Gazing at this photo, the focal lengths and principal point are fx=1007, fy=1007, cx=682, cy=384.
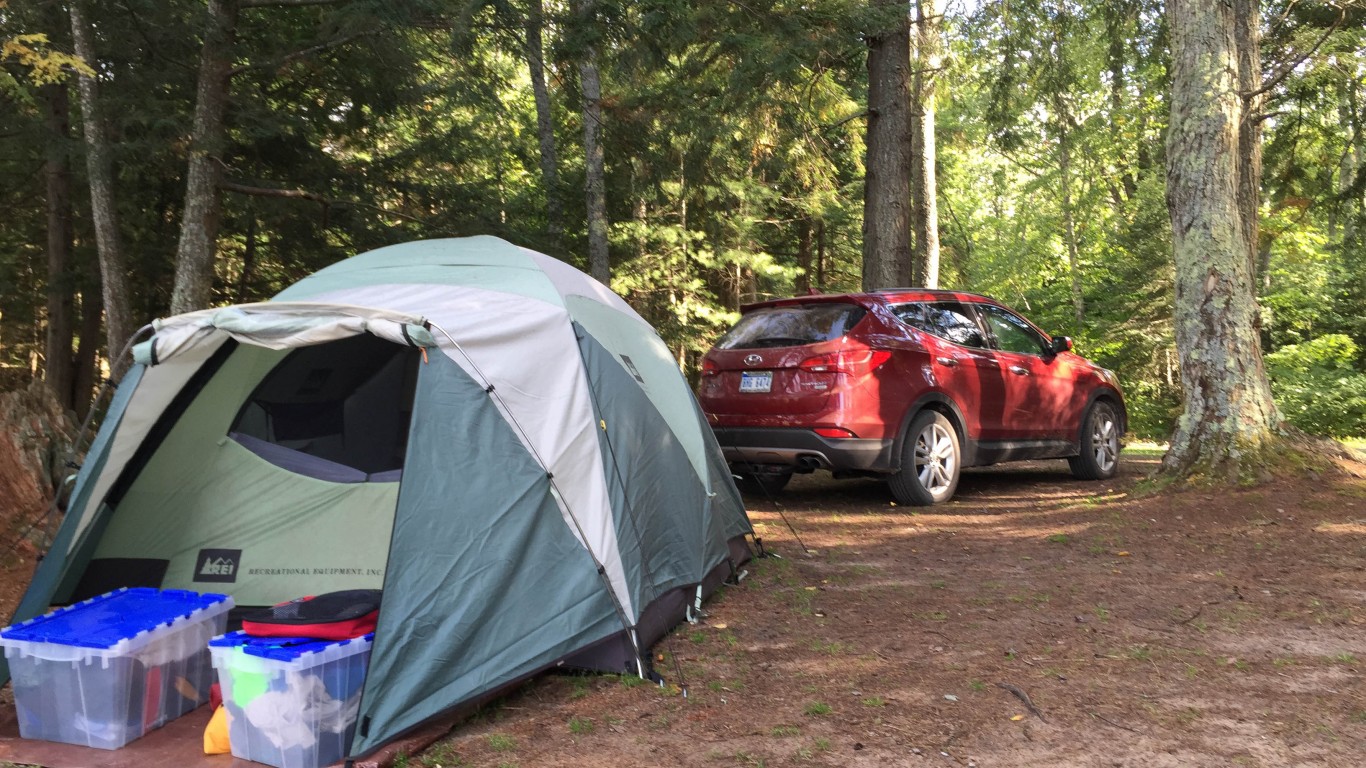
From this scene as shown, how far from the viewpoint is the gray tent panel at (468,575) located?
368 cm

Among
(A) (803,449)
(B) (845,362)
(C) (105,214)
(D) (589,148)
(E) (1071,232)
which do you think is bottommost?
(A) (803,449)

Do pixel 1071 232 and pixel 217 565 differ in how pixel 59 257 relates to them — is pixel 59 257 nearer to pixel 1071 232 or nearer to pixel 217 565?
pixel 217 565

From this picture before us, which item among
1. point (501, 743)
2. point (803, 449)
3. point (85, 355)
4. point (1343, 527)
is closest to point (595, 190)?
point (85, 355)

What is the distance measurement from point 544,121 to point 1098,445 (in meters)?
9.45

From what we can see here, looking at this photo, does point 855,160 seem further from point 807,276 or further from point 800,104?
point 800,104

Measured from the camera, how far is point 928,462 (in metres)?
8.39

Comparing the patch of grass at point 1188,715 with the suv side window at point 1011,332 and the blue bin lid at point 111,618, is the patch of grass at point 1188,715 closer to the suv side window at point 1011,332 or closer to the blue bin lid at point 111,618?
the blue bin lid at point 111,618

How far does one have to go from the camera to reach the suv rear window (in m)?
7.89

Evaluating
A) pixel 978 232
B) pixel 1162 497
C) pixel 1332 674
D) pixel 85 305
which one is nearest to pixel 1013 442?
pixel 1162 497

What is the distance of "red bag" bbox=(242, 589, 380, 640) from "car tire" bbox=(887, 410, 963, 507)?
511cm

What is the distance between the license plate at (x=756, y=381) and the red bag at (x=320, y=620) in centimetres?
439

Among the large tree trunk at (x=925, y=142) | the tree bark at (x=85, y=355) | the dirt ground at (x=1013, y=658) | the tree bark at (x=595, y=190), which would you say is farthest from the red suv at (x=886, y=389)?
the tree bark at (x=85, y=355)

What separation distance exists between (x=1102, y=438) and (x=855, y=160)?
1074 centimetres

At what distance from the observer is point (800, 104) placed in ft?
41.6
